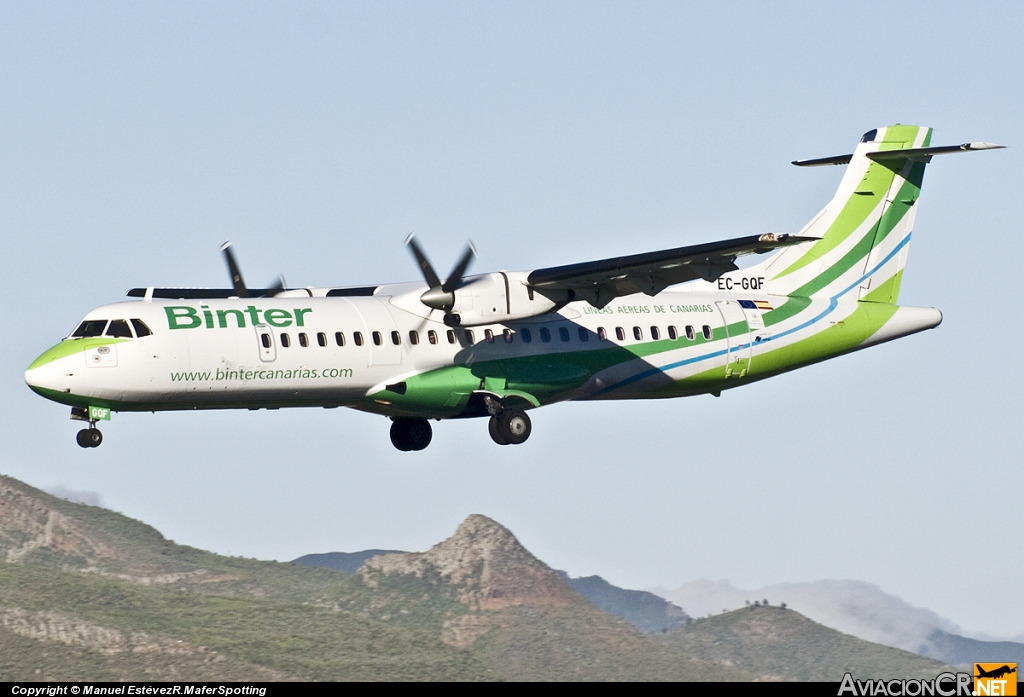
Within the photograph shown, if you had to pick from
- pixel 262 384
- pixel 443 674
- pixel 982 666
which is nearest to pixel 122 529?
pixel 443 674

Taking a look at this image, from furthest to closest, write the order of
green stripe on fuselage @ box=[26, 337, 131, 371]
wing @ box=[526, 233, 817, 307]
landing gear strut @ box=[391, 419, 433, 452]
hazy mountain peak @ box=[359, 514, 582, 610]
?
hazy mountain peak @ box=[359, 514, 582, 610] → landing gear strut @ box=[391, 419, 433, 452] → wing @ box=[526, 233, 817, 307] → green stripe on fuselage @ box=[26, 337, 131, 371]

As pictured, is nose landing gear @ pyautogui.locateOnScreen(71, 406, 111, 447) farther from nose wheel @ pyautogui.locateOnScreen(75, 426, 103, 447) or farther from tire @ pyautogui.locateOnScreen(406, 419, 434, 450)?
tire @ pyautogui.locateOnScreen(406, 419, 434, 450)

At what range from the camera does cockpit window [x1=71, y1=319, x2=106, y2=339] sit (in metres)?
30.7

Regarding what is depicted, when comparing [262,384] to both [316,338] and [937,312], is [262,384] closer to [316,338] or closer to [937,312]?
[316,338]

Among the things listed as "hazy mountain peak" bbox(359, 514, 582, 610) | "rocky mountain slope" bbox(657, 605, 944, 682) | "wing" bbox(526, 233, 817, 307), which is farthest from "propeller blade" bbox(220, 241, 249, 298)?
"rocky mountain slope" bbox(657, 605, 944, 682)

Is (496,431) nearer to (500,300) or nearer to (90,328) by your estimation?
(500,300)

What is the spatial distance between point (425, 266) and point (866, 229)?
11.4 m

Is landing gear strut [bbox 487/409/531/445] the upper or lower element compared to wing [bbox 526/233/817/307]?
lower

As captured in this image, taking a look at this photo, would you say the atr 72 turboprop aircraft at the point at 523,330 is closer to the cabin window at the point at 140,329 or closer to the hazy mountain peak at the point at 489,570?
the cabin window at the point at 140,329

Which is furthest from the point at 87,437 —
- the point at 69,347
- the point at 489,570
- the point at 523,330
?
the point at 489,570

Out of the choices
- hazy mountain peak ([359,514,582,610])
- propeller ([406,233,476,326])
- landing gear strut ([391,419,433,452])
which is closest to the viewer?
propeller ([406,233,476,326])

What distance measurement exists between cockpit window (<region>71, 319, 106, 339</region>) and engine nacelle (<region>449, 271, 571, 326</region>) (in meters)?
6.98

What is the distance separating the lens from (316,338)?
32.0m

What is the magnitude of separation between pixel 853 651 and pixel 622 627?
6312 mm
